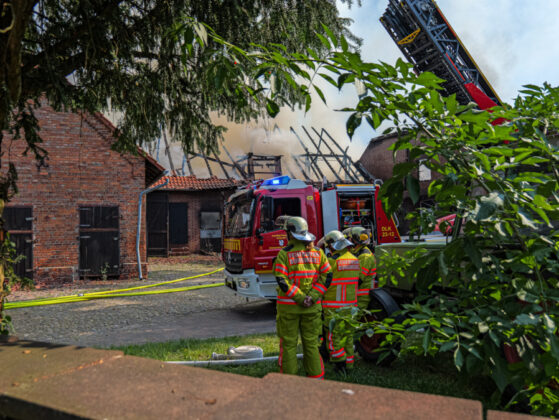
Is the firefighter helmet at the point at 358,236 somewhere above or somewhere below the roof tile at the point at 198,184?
below

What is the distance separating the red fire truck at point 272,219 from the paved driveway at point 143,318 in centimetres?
73

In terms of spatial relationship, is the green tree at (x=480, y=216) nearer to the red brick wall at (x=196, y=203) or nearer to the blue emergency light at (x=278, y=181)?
the blue emergency light at (x=278, y=181)

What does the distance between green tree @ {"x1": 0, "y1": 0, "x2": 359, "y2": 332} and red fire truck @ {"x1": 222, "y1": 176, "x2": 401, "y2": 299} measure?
8.92 ft

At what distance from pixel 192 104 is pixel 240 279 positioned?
13.2 feet

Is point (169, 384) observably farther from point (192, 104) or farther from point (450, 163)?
point (192, 104)

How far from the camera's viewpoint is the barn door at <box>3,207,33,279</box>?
12.8m

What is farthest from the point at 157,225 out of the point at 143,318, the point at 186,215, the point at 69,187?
the point at 143,318

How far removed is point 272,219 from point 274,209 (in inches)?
15.8

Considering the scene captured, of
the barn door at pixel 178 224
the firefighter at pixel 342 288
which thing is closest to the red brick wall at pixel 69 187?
the barn door at pixel 178 224

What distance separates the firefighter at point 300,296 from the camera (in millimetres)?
4312

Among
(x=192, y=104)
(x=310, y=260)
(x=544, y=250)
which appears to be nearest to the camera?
(x=544, y=250)

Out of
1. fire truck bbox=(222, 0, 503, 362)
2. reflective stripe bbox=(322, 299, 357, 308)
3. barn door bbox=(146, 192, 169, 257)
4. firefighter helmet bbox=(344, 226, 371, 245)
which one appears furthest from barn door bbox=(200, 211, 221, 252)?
reflective stripe bbox=(322, 299, 357, 308)

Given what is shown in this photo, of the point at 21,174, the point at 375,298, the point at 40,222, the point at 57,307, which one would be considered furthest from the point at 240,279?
the point at 21,174

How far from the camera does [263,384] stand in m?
1.50
